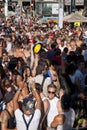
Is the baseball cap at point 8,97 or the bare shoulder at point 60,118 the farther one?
the baseball cap at point 8,97

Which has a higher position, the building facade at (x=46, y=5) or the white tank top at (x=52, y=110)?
the white tank top at (x=52, y=110)

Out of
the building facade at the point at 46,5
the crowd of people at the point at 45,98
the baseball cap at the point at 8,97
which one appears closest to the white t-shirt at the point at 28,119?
the crowd of people at the point at 45,98

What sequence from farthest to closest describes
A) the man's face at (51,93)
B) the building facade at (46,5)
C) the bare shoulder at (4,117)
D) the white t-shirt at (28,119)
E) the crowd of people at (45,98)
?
the building facade at (46,5)
the man's face at (51,93)
the bare shoulder at (4,117)
the crowd of people at (45,98)
the white t-shirt at (28,119)

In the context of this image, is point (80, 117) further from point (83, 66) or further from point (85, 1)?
point (85, 1)

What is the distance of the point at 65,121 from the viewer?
21.8ft

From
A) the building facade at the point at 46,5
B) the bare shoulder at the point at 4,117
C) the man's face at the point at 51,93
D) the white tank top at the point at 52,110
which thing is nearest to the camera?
the bare shoulder at the point at 4,117

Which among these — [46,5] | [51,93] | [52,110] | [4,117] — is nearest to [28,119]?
[4,117]

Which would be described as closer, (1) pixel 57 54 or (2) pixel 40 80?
(2) pixel 40 80

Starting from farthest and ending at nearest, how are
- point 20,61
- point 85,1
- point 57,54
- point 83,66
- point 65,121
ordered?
point 85,1, point 57,54, point 20,61, point 83,66, point 65,121

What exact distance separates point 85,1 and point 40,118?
171 feet

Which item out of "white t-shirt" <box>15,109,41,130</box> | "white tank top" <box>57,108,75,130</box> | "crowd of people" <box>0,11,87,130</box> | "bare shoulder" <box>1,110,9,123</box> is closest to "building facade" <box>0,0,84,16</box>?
"crowd of people" <box>0,11,87,130</box>

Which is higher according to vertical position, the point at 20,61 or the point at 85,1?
the point at 20,61

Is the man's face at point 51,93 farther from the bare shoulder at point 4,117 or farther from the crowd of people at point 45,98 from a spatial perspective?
the bare shoulder at point 4,117

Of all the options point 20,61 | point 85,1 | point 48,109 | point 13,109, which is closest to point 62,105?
point 48,109
